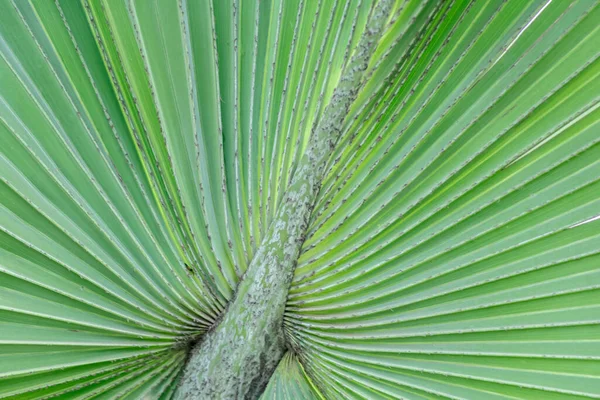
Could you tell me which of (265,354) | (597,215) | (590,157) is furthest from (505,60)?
(265,354)

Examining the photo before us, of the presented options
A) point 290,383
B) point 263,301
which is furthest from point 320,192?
point 290,383

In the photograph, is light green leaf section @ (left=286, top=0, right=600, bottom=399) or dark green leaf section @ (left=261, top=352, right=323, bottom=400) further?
dark green leaf section @ (left=261, top=352, right=323, bottom=400)

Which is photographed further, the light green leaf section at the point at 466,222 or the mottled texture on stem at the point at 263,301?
the mottled texture on stem at the point at 263,301

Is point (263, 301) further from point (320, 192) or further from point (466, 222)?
point (466, 222)

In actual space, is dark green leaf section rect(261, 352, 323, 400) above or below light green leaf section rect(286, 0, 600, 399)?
below

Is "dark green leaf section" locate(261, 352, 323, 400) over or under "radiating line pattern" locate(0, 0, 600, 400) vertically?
under

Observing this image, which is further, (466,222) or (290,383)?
(290,383)

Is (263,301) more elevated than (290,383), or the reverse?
(263,301)
